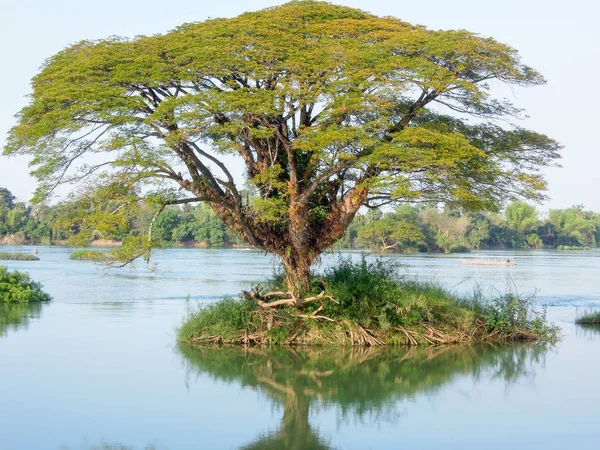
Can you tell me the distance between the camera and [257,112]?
43.5 feet

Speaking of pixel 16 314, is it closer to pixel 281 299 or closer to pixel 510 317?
pixel 281 299

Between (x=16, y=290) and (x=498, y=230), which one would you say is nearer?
(x=16, y=290)

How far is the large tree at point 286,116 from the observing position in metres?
13.5

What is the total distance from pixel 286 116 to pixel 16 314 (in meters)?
9.57

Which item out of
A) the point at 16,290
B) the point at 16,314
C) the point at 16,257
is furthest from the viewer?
the point at 16,257

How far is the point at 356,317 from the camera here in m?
14.6

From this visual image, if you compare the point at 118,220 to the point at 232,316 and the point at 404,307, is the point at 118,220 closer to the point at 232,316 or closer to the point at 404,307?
the point at 232,316

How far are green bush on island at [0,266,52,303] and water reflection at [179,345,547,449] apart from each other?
8913 mm

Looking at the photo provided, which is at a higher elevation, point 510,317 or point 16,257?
point 16,257

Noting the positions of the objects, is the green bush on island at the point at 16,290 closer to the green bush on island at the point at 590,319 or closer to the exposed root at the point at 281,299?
the exposed root at the point at 281,299

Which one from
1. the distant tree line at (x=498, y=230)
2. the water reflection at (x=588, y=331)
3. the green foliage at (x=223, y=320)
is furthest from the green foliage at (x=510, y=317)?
A: the distant tree line at (x=498, y=230)

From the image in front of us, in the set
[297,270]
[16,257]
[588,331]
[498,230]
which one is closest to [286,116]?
[297,270]

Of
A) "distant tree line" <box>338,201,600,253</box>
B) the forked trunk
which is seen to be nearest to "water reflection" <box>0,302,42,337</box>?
the forked trunk

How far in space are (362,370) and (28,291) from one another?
40.2 ft
